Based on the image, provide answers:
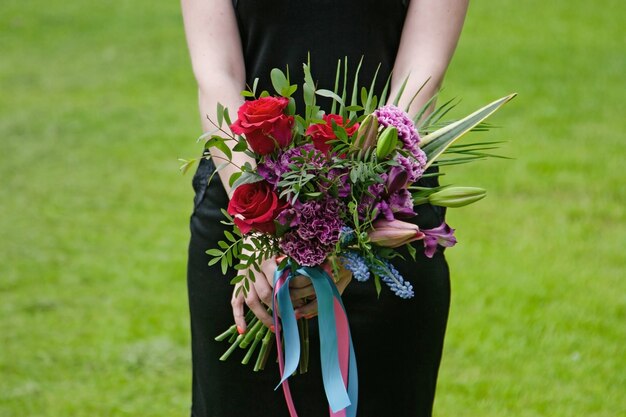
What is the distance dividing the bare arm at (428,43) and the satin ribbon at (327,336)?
0.66 m

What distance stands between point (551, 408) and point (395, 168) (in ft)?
10.4

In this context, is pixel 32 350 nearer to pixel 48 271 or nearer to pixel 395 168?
pixel 48 271

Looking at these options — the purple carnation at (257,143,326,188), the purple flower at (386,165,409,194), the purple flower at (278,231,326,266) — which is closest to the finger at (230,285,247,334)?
the purple flower at (278,231,326,266)

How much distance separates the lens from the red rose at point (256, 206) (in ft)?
7.70

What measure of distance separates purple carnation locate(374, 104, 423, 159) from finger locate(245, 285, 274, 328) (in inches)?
23.8

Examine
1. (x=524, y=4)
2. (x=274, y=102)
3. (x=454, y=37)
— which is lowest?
(x=274, y=102)

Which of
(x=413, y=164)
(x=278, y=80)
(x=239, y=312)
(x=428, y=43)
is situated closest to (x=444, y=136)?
(x=413, y=164)

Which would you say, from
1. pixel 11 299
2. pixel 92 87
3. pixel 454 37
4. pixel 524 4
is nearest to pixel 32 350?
pixel 11 299

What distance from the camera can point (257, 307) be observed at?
271 centimetres

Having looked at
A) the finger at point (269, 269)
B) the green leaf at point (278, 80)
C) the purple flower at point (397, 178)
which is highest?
the green leaf at point (278, 80)

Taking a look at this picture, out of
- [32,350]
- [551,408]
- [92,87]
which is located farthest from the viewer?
[92,87]

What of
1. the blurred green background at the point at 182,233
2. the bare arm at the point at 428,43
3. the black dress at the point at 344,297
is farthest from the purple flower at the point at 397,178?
the blurred green background at the point at 182,233

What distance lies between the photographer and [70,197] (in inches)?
329

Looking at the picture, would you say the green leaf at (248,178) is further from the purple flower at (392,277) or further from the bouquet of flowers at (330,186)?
the purple flower at (392,277)
